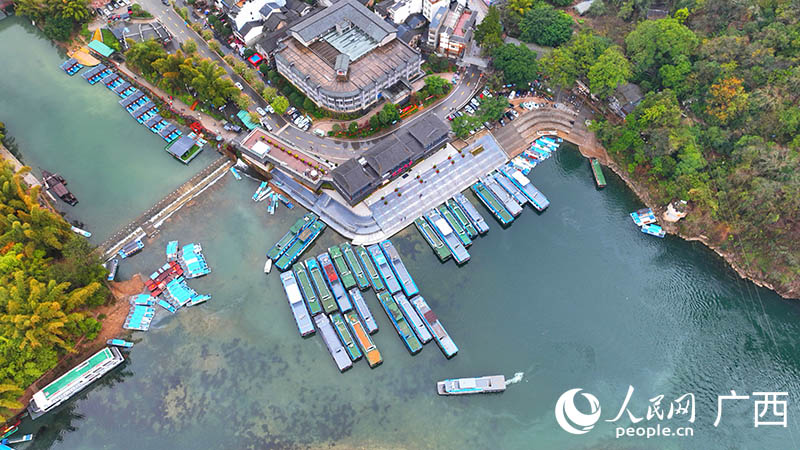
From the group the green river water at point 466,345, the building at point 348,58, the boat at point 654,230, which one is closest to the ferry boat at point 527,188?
the green river water at point 466,345

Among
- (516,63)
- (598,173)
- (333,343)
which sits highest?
(516,63)

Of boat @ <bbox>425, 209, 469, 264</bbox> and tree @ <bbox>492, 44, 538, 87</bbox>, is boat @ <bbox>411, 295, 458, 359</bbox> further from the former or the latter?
tree @ <bbox>492, 44, 538, 87</bbox>

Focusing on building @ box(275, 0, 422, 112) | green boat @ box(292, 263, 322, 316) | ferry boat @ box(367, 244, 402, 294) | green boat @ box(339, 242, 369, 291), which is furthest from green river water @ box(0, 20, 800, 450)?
building @ box(275, 0, 422, 112)

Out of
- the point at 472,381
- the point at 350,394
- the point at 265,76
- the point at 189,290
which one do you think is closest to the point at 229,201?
the point at 189,290

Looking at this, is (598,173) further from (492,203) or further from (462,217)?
(462,217)

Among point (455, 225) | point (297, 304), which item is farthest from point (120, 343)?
point (455, 225)

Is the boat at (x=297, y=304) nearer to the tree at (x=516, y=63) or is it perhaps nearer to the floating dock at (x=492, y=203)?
the floating dock at (x=492, y=203)

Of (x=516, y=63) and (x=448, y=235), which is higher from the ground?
(x=516, y=63)
